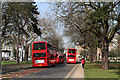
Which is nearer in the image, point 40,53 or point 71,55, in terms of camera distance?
point 40,53

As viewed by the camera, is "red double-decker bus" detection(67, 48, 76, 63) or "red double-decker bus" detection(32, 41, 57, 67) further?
"red double-decker bus" detection(67, 48, 76, 63)

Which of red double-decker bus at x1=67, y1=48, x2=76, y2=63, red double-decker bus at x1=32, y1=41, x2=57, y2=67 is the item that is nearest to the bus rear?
red double-decker bus at x1=32, y1=41, x2=57, y2=67

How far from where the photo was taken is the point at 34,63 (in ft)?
98.2

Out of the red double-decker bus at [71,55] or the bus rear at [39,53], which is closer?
the bus rear at [39,53]

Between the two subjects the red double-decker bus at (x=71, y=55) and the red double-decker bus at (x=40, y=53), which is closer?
the red double-decker bus at (x=40, y=53)

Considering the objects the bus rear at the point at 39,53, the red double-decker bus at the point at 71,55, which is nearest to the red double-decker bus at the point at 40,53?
the bus rear at the point at 39,53

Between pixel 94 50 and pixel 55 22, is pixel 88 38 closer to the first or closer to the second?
pixel 94 50

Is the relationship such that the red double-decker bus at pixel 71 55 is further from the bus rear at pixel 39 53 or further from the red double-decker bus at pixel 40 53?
the bus rear at pixel 39 53

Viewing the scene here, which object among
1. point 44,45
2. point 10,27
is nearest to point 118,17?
point 44,45

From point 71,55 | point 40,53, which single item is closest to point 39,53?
point 40,53

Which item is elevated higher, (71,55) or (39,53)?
(39,53)

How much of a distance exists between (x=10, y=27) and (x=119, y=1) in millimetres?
21355

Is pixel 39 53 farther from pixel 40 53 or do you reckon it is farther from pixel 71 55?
pixel 71 55

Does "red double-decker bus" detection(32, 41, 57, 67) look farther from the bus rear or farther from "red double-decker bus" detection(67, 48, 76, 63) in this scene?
"red double-decker bus" detection(67, 48, 76, 63)
